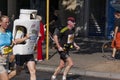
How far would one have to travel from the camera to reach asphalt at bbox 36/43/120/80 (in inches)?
554

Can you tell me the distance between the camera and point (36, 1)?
28000 mm

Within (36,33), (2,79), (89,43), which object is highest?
(36,33)

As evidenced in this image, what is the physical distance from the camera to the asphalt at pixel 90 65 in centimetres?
1407

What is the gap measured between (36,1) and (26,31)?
18276 mm

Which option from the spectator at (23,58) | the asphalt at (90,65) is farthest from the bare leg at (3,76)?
the asphalt at (90,65)

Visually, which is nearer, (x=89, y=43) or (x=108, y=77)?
(x=108, y=77)

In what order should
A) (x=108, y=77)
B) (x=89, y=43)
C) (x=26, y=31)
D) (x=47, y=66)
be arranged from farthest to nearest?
(x=89, y=43), (x=47, y=66), (x=108, y=77), (x=26, y=31)

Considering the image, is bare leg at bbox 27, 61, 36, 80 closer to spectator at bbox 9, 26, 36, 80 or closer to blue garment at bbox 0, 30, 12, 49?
spectator at bbox 9, 26, 36, 80

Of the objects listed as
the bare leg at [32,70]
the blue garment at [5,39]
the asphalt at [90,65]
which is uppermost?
the blue garment at [5,39]

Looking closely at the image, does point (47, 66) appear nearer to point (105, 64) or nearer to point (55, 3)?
point (105, 64)

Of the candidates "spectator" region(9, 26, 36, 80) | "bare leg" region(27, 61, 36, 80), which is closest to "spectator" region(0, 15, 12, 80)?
"spectator" region(9, 26, 36, 80)

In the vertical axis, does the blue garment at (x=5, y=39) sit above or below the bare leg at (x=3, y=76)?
above

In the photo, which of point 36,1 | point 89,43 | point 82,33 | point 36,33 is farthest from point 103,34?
point 36,33

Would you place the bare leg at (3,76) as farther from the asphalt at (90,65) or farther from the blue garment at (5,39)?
the asphalt at (90,65)
